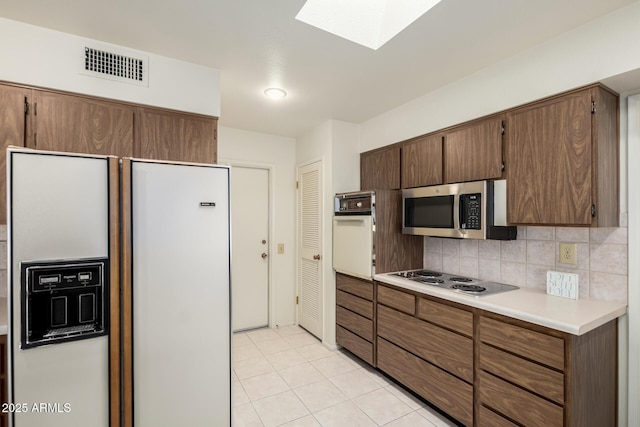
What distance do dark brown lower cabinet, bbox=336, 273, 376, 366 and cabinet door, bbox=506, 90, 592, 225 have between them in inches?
54.5

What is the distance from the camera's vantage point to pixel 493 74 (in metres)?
2.12

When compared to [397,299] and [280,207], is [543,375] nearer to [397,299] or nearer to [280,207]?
[397,299]

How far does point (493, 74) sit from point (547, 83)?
1.24 feet

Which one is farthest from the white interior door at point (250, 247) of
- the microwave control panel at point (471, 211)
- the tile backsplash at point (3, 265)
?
the microwave control panel at point (471, 211)

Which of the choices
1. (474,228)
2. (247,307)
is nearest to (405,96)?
(474,228)

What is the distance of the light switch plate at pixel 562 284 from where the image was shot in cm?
187

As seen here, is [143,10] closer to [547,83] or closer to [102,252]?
[102,252]

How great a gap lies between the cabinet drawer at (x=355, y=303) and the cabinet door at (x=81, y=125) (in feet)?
7.31

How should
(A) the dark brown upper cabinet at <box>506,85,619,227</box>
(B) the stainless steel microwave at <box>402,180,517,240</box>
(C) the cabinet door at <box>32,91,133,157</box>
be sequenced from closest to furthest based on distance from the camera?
(A) the dark brown upper cabinet at <box>506,85,619,227</box> → (C) the cabinet door at <box>32,91,133,157</box> → (B) the stainless steel microwave at <box>402,180,517,240</box>

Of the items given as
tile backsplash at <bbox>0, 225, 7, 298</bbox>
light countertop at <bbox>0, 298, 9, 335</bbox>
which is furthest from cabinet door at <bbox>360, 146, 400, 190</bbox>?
tile backsplash at <bbox>0, 225, 7, 298</bbox>

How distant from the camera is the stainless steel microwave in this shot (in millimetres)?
2102

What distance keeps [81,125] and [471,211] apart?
2631mm

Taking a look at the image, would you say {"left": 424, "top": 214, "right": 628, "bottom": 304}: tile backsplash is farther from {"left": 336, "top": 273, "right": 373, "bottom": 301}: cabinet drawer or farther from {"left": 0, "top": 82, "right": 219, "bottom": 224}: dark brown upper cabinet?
{"left": 0, "top": 82, "right": 219, "bottom": 224}: dark brown upper cabinet

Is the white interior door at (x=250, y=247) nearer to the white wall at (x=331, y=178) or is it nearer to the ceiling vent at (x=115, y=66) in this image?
the white wall at (x=331, y=178)
